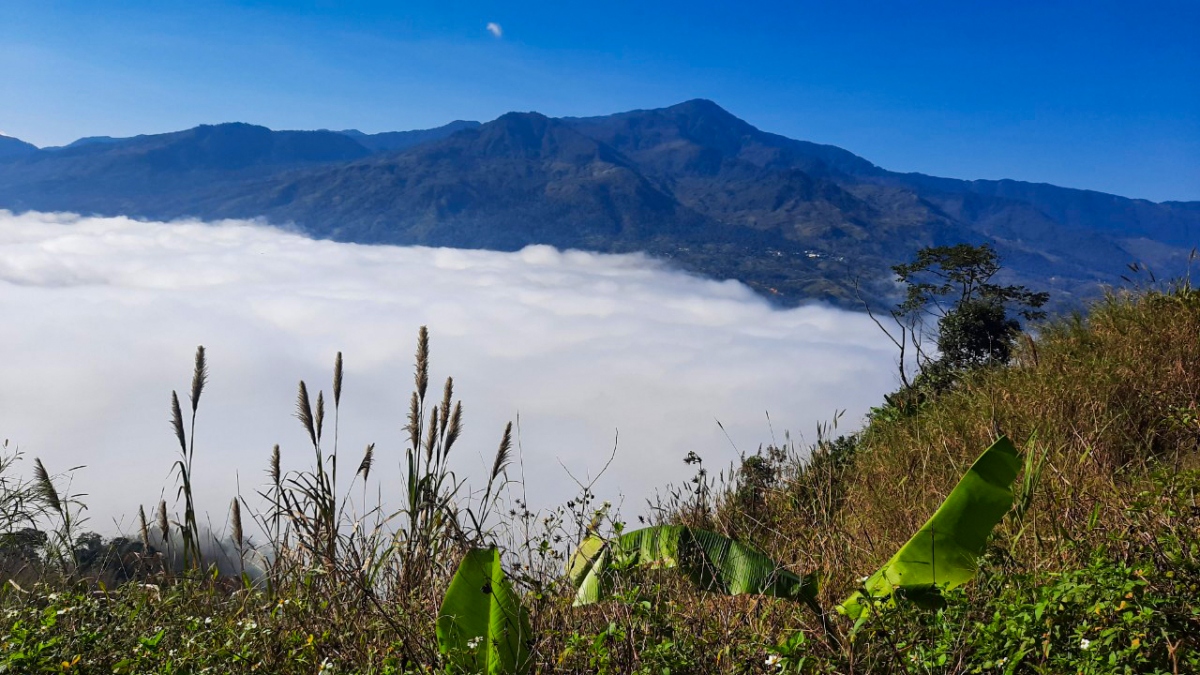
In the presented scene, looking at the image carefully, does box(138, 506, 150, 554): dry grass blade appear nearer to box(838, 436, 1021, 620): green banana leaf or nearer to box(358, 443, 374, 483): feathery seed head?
box(358, 443, 374, 483): feathery seed head

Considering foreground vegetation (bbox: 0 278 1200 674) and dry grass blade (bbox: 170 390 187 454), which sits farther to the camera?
dry grass blade (bbox: 170 390 187 454)

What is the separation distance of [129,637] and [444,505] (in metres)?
1.11

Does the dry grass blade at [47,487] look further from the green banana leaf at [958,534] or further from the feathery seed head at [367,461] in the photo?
the green banana leaf at [958,534]

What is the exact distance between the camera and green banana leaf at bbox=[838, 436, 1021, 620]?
290 cm

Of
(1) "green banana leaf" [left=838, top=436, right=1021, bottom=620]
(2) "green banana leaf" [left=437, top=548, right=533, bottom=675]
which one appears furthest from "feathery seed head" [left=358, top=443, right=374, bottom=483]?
(1) "green banana leaf" [left=838, top=436, right=1021, bottom=620]

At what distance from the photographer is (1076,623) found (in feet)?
7.68

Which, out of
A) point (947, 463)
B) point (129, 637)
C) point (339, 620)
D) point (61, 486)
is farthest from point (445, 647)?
point (947, 463)

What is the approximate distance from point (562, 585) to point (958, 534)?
1.47 metres

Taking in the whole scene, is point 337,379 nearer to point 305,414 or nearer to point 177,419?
point 305,414

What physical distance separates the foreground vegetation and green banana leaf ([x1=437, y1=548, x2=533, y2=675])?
0.7 inches

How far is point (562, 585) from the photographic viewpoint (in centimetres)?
290

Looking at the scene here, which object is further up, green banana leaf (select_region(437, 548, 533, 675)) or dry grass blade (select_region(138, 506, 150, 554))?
green banana leaf (select_region(437, 548, 533, 675))

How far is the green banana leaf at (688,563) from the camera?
2.78m

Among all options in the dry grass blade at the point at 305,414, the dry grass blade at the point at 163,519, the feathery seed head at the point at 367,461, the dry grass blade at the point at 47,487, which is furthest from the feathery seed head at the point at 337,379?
the dry grass blade at the point at 47,487
